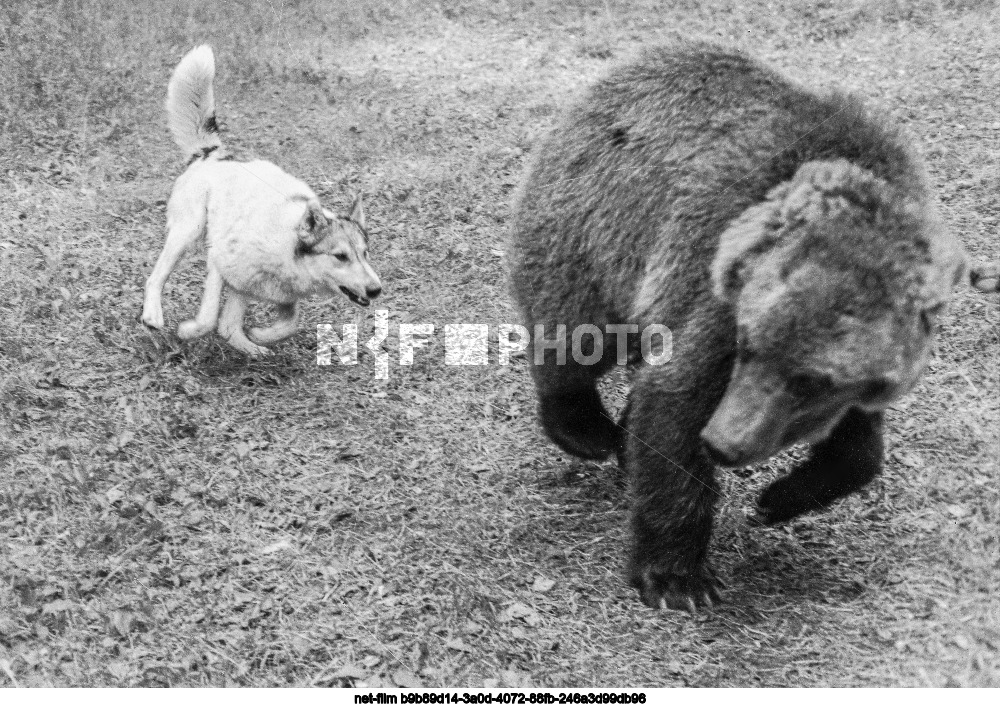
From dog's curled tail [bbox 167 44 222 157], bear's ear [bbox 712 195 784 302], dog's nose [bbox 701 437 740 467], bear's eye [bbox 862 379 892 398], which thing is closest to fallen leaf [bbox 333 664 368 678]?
dog's nose [bbox 701 437 740 467]

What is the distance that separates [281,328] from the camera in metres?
5.54

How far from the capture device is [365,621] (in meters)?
3.89

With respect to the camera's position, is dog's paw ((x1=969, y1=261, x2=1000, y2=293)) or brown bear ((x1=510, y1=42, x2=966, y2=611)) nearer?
brown bear ((x1=510, y1=42, x2=966, y2=611))

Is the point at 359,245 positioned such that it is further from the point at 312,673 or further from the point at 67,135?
the point at 67,135

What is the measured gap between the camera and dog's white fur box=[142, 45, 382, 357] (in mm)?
5207

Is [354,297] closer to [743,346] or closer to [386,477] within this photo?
[386,477]

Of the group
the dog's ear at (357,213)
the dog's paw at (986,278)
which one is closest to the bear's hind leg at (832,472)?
the dog's paw at (986,278)

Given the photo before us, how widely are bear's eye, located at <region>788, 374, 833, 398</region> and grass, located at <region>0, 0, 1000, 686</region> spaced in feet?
3.39

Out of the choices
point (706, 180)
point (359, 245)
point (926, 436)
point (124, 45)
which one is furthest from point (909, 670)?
point (124, 45)

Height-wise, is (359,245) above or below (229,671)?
above

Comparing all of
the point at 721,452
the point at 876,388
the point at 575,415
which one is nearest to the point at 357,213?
the point at 575,415

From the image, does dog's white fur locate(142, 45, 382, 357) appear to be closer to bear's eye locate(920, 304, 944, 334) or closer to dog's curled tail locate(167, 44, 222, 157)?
dog's curled tail locate(167, 44, 222, 157)

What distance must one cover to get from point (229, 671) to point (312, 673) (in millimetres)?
306
